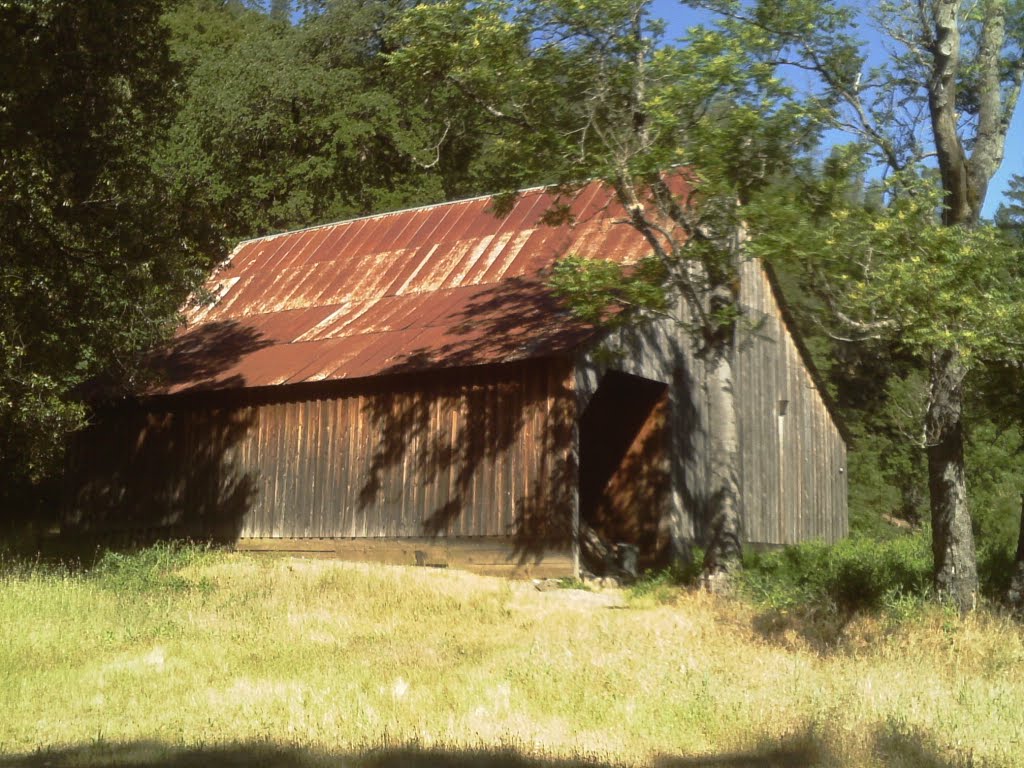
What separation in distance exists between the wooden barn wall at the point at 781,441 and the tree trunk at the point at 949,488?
8362mm

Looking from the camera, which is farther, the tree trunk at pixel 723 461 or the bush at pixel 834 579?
the tree trunk at pixel 723 461

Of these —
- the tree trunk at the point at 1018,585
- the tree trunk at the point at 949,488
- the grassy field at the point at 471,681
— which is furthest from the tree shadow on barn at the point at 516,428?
the tree trunk at the point at 1018,585

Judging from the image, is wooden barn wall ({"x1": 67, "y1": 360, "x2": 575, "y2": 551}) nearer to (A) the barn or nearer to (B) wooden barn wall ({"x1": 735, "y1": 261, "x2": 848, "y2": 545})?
(A) the barn

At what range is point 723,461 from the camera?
1630 centimetres

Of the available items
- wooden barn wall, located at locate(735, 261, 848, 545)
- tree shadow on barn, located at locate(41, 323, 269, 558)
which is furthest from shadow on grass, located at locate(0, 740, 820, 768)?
wooden barn wall, located at locate(735, 261, 848, 545)

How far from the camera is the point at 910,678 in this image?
10.8 meters

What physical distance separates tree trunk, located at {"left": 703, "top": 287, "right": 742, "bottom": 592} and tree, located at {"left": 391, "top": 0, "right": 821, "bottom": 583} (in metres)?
0.02

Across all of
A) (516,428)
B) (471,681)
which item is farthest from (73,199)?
(471,681)

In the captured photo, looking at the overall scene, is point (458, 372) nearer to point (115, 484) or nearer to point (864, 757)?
point (115, 484)

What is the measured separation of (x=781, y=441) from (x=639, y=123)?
1017 centimetres

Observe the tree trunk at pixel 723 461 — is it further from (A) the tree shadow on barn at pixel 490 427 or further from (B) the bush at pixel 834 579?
(A) the tree shadow on barn at pixel 490 427

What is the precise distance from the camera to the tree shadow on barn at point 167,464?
22609 millimetres

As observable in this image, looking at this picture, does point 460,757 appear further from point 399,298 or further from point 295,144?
point 295,144

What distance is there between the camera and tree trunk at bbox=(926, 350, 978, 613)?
1388cm
